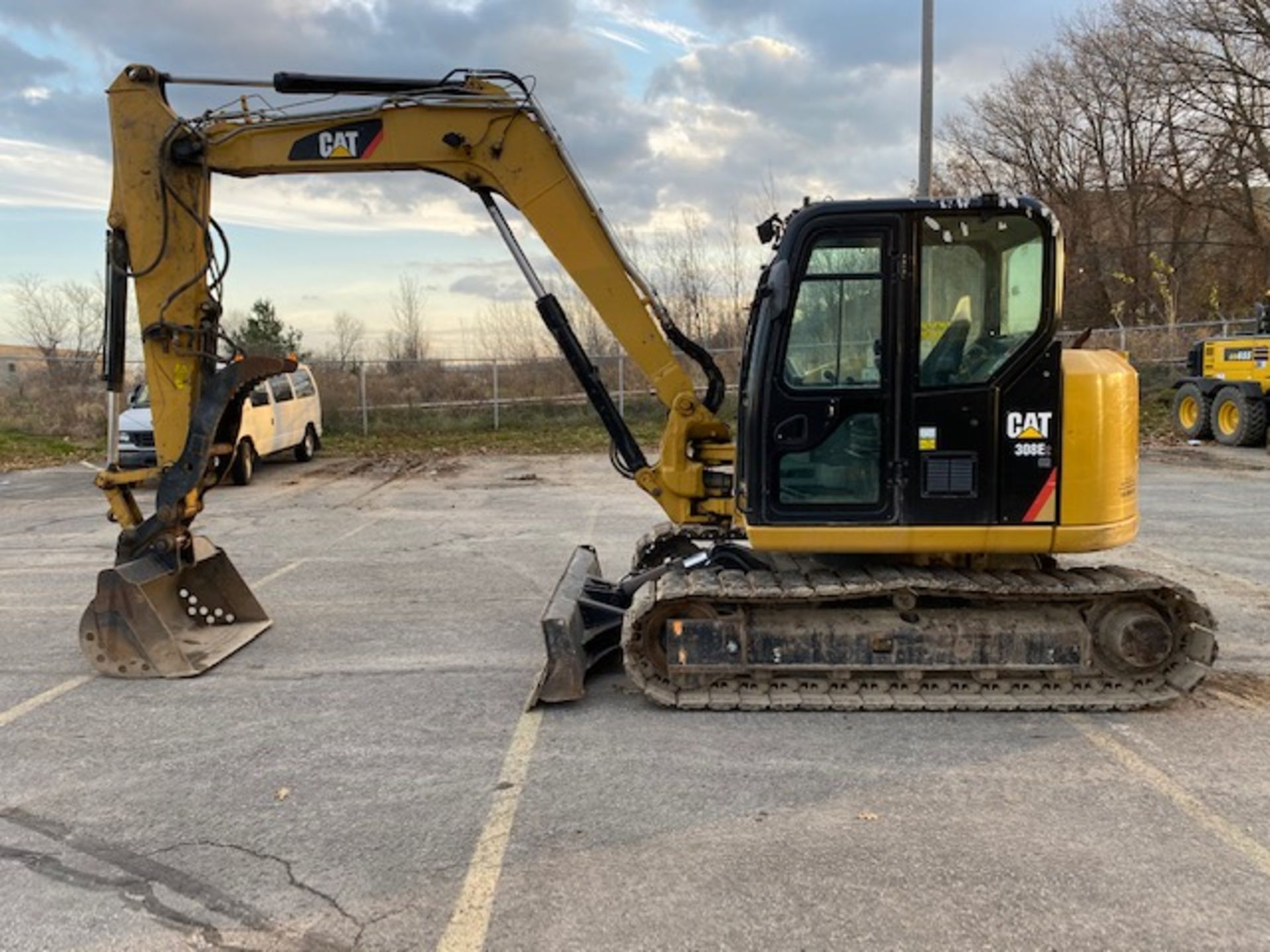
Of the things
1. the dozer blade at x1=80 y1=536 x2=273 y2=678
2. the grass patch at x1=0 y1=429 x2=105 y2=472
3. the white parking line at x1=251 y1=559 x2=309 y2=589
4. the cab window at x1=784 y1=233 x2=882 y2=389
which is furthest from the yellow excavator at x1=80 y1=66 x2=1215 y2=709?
the grass patch at x1=0 y1=429 x2=105 y2=472

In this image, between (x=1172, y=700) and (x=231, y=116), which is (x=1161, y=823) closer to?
(x=1172, y=700)

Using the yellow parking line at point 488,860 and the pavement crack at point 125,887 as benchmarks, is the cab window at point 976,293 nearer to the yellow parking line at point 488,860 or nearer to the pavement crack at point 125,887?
the yellow parking line at point 488,860

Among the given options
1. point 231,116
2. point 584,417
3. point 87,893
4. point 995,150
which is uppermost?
point 995,150

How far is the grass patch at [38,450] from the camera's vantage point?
731 inches

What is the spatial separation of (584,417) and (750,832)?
19889 mm

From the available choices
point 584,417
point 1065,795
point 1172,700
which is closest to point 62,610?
point 1065,795

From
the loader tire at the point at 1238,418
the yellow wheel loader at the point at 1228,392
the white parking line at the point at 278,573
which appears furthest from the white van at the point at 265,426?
the yellow wheel loader at the point at 1228,392

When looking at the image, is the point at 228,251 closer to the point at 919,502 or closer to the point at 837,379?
the point at 837,379

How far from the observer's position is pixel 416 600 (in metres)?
7.67

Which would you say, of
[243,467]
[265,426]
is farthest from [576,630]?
[265,426]

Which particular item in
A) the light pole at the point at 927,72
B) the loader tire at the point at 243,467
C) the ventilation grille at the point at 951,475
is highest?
the light pole at the point at 927,72

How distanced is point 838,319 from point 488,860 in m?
3.22

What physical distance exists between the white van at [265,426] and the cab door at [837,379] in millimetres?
10293

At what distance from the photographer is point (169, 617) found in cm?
631
